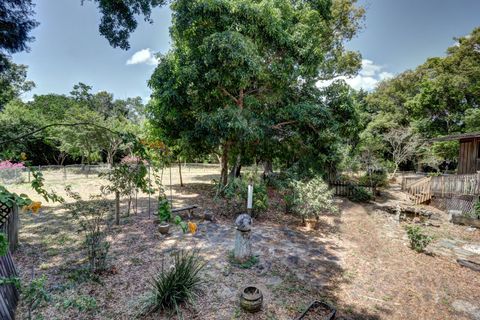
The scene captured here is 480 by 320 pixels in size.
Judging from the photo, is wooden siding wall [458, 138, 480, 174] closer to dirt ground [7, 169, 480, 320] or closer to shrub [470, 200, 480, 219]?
shrub [470, 200, 480, 219]

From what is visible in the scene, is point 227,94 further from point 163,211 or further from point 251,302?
point 163,211

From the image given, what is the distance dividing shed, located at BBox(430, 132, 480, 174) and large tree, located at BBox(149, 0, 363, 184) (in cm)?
789

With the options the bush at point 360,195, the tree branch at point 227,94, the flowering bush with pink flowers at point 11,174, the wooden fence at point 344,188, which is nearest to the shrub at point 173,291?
the tree branch at point 227,94

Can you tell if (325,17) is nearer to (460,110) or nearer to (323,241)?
(323,241)

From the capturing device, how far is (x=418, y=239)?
21.2 ft

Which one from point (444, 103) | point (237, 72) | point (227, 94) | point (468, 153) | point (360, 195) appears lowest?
point (360, 195)

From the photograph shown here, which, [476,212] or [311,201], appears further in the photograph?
[476,212]

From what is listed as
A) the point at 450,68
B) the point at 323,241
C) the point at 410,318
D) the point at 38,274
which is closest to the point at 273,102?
the point at 323,241

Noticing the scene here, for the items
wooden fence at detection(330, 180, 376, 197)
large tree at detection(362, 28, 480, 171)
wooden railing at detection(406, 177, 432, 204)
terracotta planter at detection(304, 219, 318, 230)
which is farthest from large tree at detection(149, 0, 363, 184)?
large tree at detection(362, 28, 480, 171)

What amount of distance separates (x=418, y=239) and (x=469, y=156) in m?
9.90

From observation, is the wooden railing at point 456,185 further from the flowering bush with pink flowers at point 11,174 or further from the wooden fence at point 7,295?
the flowering bush with pink flowers at point 11,174

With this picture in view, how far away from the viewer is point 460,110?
829 inches

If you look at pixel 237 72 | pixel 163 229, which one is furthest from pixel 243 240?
pixel 237 72

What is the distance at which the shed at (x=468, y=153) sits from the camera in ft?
40.2
